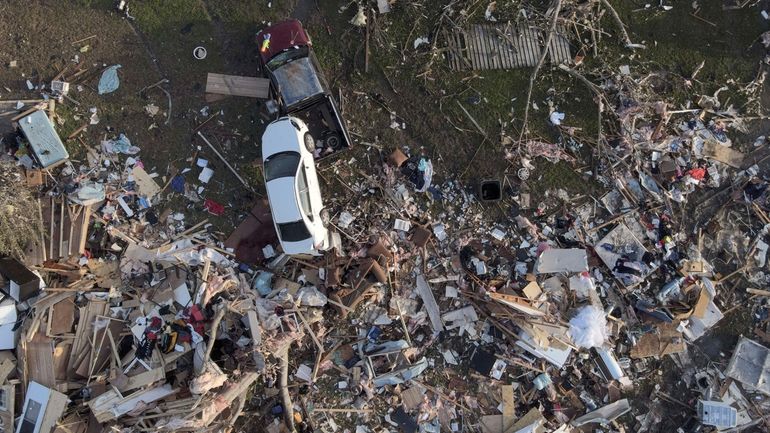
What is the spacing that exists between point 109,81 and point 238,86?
2.69 m

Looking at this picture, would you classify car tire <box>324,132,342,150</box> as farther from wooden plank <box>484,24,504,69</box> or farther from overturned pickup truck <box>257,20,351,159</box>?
wooden plank <box>484,24,504,69</box>

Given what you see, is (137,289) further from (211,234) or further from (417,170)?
(417,170)

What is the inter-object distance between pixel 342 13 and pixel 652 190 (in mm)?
7613

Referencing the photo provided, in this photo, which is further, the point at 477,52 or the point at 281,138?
the point at 477,52

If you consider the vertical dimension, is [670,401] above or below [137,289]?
below

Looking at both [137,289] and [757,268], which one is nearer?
[137,289]

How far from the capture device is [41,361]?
10.3m

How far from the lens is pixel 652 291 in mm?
11523

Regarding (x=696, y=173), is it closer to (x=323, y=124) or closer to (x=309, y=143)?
(x=323, y=124)

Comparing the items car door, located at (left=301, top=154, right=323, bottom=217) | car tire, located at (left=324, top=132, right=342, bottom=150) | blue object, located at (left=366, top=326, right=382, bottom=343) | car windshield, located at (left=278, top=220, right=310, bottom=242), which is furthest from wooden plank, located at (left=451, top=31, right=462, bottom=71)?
blue object, located at (left=366, top=326, right=382, bottom=343)

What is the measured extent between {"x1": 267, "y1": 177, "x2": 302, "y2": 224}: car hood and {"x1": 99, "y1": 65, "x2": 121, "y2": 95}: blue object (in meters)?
4.13

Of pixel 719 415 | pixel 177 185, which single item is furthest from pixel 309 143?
pixel 719 415

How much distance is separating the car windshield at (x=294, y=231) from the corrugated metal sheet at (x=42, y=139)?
4844 millimetres

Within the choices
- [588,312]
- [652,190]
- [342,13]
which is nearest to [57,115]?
[342,13]
